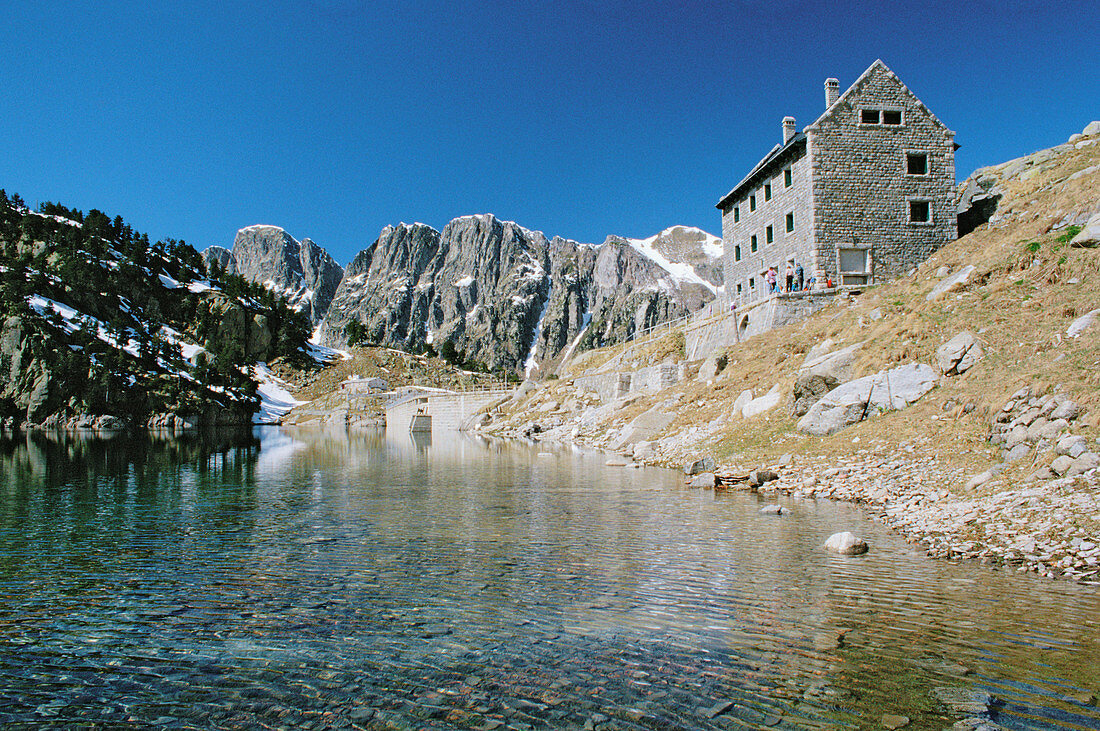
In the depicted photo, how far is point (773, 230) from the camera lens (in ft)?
166

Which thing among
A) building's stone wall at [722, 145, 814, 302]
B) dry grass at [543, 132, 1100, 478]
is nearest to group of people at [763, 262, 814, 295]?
building's stone wall at [722, 145, 814, 302]

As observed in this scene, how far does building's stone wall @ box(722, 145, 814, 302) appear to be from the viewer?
46000mm

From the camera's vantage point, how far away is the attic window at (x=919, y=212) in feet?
151

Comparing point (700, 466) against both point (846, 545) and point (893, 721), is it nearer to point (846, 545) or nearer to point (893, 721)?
point (846, 545)

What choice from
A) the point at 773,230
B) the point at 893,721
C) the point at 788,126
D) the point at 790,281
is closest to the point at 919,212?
the point at 773,230

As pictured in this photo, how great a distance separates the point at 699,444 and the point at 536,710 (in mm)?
24456

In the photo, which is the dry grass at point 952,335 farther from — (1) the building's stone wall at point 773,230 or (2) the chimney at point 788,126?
(2) the chimney at point 788,126

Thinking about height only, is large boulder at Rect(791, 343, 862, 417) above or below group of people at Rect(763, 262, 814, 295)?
below

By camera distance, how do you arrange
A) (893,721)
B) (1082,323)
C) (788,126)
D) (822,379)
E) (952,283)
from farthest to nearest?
(788,126) < (952,283) < (822,379) < (1082,323) < (893,721)

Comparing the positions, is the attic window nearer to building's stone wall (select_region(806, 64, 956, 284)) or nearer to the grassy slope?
building's stone wall (select_region(806, 64, 956, 284))

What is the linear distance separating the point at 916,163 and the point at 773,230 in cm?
1143

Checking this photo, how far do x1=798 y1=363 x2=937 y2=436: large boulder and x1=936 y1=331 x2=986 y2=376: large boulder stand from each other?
0.54 metres

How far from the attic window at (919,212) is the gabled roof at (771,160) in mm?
9652

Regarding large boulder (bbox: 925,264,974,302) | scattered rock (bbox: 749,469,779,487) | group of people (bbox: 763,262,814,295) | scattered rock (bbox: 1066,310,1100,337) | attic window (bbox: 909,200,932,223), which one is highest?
attic window (bbox: 909,200,932,223)
